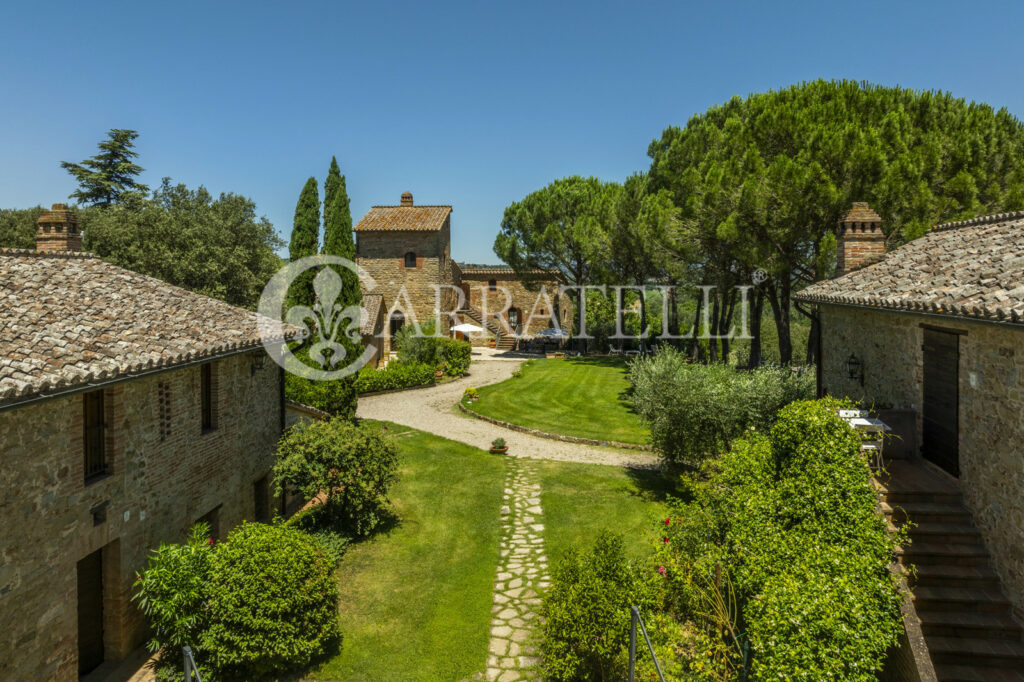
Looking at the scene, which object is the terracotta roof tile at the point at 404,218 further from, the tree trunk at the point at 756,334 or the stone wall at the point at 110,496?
the stone wall at the point at 110,496

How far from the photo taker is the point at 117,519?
22.8 feet

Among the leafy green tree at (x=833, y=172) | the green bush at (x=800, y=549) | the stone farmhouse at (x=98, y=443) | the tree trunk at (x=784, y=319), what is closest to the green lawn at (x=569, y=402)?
the tree trunk at (x=784, y=319)

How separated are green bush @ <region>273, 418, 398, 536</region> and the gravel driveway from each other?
251 inches

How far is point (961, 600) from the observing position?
20.5 ft

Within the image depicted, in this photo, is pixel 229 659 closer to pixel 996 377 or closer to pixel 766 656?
pixel 766 656

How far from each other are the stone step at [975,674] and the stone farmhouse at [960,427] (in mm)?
16

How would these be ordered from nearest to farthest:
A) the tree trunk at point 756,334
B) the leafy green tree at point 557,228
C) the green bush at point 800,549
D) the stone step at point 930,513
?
1. the green bush at point 800,549
2. the stone step at point 930,513
3. the tree trunk at point 756,334
4. the leafy green tree at point 557,228

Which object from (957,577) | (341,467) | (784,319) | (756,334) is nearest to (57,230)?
(341,467)

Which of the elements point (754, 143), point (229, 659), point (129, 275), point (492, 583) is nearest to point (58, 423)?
point (229, 659)

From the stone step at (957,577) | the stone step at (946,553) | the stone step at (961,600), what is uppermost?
the stone step at (946,553)

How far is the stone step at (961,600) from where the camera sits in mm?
6238

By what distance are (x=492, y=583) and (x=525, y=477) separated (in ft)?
18.3

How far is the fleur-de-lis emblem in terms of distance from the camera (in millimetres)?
18391

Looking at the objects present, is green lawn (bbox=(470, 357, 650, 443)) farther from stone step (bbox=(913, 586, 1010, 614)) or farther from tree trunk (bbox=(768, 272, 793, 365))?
stone step (bbox=(913, 586, 1010, 614))
